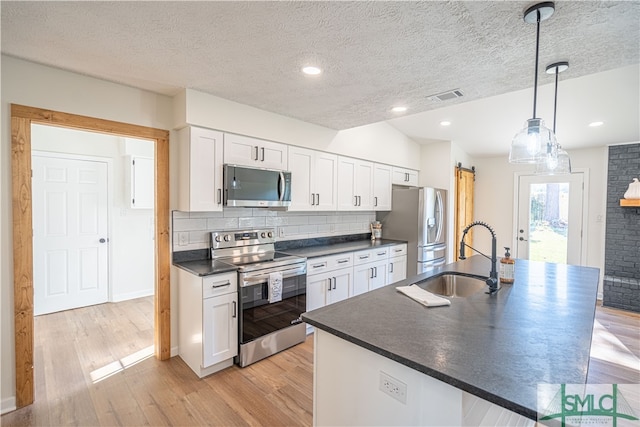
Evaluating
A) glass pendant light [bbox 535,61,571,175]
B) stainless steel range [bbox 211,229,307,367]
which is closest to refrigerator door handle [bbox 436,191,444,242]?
glass pendant light [bbox 535,61,571,175]

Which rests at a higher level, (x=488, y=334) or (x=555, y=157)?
(x=555, y=157)

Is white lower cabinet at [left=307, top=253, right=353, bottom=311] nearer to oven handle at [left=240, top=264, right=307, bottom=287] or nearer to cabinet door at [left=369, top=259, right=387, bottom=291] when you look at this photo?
oven handle at [left=240, top=264, right=307, bottom=287]

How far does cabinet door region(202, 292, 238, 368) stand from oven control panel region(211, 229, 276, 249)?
0.65 metres

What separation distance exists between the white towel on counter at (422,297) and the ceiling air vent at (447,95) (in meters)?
1.66

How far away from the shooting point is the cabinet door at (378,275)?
400cm

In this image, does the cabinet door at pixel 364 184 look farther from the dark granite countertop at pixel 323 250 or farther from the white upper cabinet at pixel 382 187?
the dark granite countertop at pixel 323 250

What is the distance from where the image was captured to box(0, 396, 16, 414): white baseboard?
2053mm

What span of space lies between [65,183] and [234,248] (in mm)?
2595

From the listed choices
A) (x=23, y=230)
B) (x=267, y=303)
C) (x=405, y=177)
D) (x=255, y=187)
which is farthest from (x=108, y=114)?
(x=405, y=177)

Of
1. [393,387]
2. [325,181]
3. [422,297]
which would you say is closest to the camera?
[393,387]

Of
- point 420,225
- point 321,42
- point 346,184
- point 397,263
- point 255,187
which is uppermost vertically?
point 321,42

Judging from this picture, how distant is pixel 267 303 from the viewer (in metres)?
2.76

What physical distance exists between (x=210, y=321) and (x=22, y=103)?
2.05 meters

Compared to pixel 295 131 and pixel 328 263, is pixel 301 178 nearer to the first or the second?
pixel 295 131
